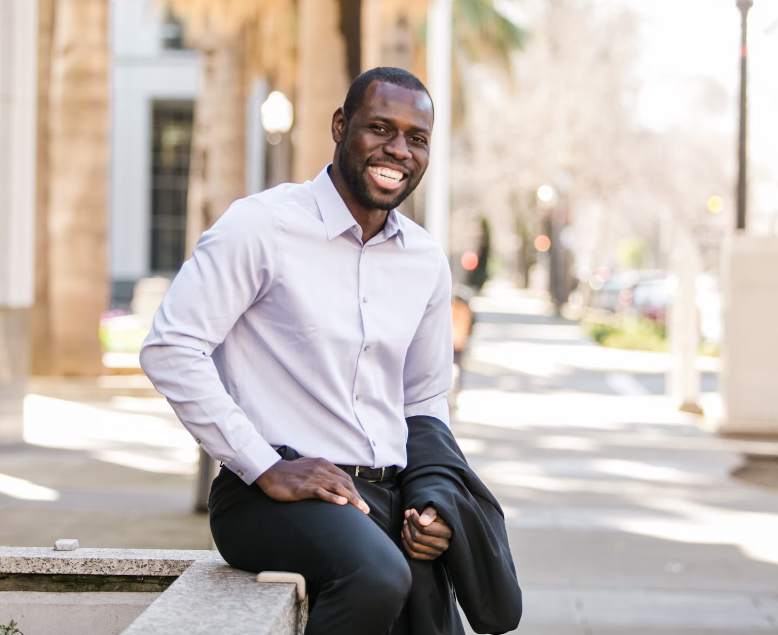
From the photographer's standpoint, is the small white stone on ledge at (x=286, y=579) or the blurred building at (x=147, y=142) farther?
the blurred building at (x=147, y=142)

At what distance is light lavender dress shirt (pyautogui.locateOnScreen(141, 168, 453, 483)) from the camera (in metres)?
2.88

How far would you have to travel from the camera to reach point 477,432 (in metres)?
12.5

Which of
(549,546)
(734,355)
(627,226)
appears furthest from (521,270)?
(549,546)

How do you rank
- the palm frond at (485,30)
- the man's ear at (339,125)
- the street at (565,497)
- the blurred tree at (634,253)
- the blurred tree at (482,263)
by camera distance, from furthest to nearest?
the blurred tree at (634,253) → the palm frond at (485,30) → the blurred tree at (482,263) → the street at (565,497) → the man's ear at (339,125)

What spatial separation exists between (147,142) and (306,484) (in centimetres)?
4030

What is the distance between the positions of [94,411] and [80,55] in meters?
5.23

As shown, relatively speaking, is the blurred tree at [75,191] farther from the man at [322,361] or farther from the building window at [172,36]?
the building window at [172,36]

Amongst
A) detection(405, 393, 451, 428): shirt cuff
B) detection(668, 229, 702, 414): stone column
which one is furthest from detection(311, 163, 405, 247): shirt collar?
detection(668, 229, 702, 414): stone column

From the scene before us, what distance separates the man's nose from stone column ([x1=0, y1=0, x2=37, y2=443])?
25.1ft

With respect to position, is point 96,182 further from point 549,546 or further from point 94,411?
point 549,546

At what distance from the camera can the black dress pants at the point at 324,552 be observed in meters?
2.76

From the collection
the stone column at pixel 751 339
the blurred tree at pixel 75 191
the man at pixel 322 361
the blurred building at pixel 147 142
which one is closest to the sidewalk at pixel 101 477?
the blurred tree at pixel 75 191

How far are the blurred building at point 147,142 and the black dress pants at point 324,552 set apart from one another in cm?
3930

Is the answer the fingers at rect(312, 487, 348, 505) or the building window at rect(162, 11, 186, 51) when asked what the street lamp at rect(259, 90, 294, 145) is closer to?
the fingers at rect(312, 487, 348, 505)
